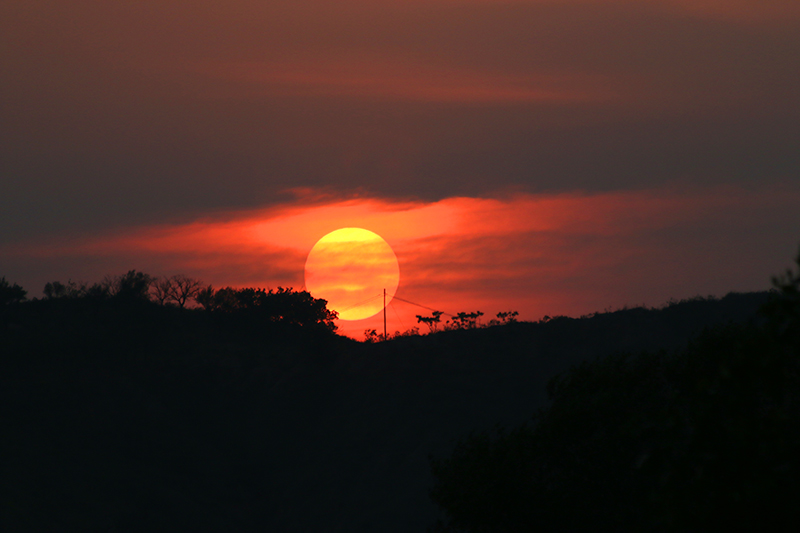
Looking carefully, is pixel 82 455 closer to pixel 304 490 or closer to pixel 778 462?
pixel 304 490

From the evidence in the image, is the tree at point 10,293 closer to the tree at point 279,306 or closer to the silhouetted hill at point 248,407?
the silhouetted hill at point 248,407

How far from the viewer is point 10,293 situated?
88812mm

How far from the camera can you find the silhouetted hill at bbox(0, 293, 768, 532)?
65.5m

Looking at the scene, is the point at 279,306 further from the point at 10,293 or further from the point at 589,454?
the point at 589,454

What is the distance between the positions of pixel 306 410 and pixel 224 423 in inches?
364

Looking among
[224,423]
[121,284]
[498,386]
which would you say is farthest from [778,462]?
[121,284]

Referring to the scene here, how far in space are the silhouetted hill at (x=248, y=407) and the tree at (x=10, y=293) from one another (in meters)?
1.27

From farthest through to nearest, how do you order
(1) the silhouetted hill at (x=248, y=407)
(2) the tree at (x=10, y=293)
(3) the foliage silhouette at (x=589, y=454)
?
(2) the tree at (x=10, y=293), (1) the silhouetted hill at (x=248, y=407), (3) the foliage silhouette at (x=589, y=454)

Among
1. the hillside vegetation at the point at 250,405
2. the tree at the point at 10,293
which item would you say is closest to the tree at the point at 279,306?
the hillside vegetation at the point at 250,405

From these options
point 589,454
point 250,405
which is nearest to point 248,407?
point 250,405

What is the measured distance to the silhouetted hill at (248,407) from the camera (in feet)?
215

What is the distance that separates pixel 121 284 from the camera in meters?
95.7

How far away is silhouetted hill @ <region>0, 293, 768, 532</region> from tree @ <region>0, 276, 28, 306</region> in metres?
1.27

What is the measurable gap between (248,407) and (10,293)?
34196 millimetres
